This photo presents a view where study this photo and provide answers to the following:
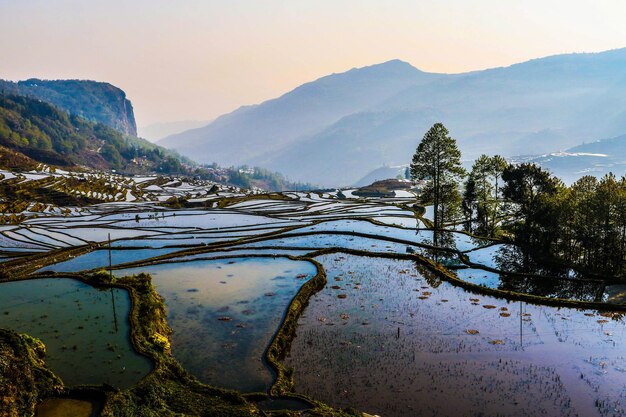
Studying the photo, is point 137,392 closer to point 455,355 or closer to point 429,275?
point 455,355

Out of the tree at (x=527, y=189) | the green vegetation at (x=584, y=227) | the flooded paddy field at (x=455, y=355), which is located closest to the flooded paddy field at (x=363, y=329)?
the flooded paddy field at (x=455, y=355)

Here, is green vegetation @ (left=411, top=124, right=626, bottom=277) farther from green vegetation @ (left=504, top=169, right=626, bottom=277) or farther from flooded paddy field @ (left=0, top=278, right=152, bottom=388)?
flooded paddy field @ (left=0, top=278, right=152, bottom=388)

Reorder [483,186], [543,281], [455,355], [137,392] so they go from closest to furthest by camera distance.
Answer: [137,392] < [455,355] < [543,281] < [483,186]

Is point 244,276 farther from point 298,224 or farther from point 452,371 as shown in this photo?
point 298,224

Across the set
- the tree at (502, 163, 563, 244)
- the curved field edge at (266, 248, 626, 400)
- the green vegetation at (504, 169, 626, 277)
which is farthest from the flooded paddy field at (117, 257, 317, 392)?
the tree at (502, 163, 563, 244)

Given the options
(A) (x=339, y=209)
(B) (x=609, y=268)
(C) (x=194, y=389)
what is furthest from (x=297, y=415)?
(A) (x=339, y=209)

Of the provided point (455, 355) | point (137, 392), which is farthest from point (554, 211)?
point (137, 392)

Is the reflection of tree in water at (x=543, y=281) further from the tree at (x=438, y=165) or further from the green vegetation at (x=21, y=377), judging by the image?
the green vegetation at (x=21, y=377)
